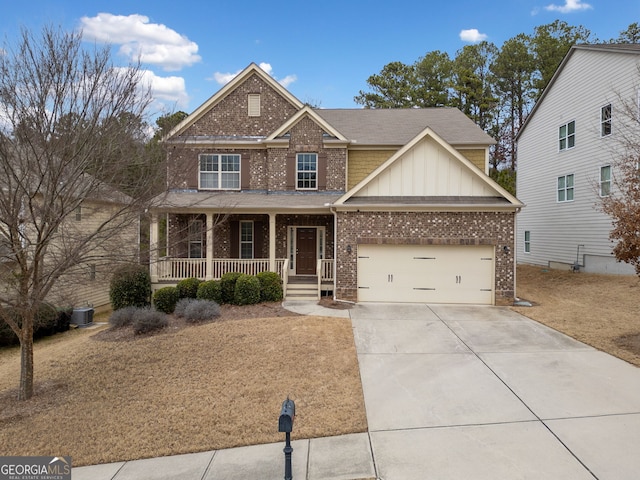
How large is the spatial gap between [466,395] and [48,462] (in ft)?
18.7

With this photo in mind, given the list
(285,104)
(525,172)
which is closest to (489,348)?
(285,104)

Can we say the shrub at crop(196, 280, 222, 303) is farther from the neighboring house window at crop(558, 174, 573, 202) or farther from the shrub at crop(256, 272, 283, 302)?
the neighboring house window at crop(558, 174, 573, 202)

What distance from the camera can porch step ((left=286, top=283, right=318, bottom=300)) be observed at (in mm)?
13560

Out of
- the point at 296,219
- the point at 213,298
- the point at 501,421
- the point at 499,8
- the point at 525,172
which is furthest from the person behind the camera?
the point at 525,172

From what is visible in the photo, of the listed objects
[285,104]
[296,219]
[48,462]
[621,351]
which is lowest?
[48,462]

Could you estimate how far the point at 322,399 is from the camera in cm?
581

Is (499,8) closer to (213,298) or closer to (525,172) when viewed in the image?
(525,172)

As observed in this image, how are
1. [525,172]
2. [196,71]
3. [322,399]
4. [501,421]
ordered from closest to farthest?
[501,421]
[322,399]
[196,71]
[525,172]

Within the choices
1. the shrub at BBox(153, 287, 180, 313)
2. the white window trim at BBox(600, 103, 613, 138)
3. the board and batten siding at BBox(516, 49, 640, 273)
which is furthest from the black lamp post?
the white window trim at BBox(600, 103, 613, 138)

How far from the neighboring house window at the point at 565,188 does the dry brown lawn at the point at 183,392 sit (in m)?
15.7

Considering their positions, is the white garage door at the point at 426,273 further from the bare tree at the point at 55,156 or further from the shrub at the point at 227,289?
the bare tree at the point at 55,156

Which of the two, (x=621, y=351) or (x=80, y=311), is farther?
(x=80, y=311)

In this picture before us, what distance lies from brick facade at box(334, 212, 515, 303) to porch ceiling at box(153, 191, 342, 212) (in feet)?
4.74

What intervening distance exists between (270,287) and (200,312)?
8.62ft
